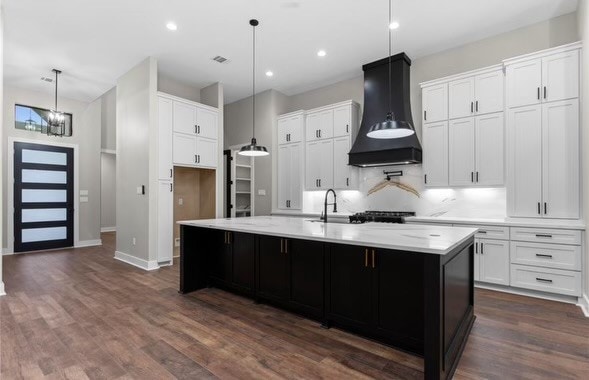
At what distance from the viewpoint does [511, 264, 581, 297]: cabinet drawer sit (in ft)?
11.1

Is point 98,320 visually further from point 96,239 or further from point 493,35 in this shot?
point 493,35

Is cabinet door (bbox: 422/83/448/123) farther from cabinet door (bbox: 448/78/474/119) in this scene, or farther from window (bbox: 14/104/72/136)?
window (bbox: 14/104/72/136)

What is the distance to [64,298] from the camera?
3.58m

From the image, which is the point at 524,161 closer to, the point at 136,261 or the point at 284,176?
the point at 284,176

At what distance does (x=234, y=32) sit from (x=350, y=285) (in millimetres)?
3785

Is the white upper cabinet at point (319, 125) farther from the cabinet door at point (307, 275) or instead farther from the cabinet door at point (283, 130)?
the cabinet door at point (307, 275)

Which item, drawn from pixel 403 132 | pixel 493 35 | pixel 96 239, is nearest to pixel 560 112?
pixel 493 35

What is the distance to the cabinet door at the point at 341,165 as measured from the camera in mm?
5547

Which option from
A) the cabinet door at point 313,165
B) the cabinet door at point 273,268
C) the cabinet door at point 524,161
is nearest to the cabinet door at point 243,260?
the cabinet door at point 273,268

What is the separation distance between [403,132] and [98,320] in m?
3.62

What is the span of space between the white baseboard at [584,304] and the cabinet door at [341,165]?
3339 millimetres

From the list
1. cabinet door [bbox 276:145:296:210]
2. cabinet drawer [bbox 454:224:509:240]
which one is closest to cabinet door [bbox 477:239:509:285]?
cabinet drawer [bbox 454:224:509:240]

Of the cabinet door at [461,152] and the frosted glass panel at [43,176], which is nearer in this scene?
the cabinet door at [461,152]

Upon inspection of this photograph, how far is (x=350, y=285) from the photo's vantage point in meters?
2.55
